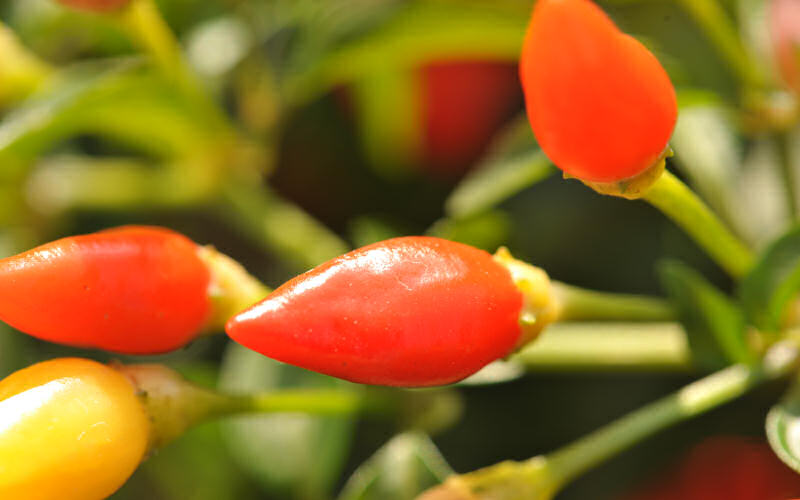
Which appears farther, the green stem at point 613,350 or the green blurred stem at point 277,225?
the green blurred stem at point 277,225

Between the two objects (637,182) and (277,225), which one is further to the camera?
(277,225)

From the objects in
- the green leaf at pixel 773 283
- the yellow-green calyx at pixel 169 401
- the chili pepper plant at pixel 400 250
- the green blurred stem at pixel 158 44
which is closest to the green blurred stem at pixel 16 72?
the chili pepper plant at pixel 400 250

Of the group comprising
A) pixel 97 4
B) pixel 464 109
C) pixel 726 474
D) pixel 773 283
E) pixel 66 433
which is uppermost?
pixel 97 4

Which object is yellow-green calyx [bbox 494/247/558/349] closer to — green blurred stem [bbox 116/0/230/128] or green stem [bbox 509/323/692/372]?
green stem [bbox 509/323/692/372]

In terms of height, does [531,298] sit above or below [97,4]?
below

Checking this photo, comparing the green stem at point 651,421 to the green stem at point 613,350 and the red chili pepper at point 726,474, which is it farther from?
the red chili pepper at point 726,474

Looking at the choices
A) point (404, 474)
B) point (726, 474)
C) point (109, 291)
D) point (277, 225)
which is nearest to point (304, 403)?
point (404, 474)

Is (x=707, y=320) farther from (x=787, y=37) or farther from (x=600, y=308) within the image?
(x=787, y=37)
